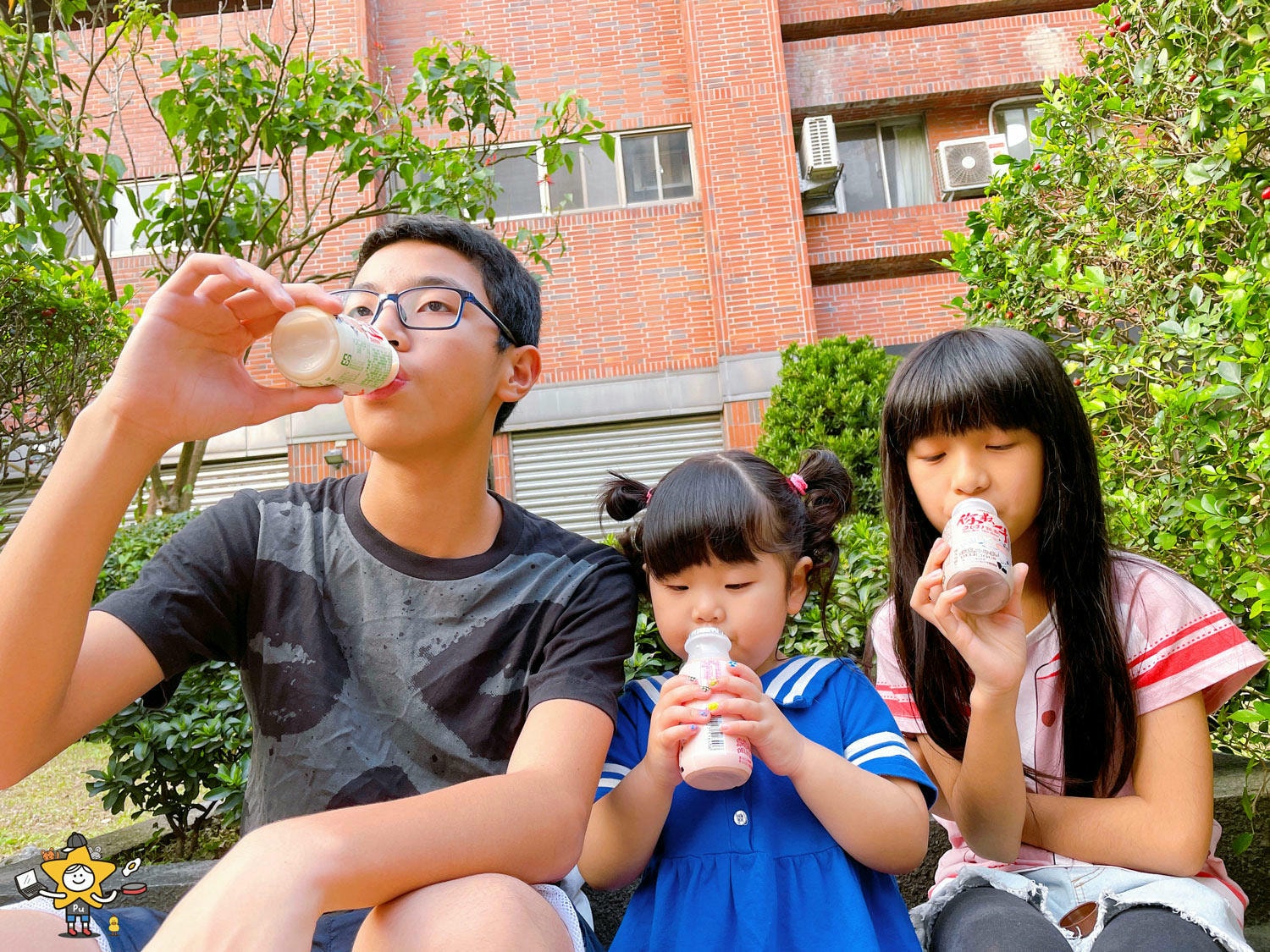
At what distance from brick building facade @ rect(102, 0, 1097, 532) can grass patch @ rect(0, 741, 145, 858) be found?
5.50m

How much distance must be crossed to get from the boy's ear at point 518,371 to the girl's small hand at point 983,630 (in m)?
0.85

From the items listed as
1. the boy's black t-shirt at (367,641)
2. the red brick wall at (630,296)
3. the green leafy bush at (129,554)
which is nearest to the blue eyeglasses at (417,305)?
the boy's black t-shirt at (367,641)

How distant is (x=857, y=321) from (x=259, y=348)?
265 inches

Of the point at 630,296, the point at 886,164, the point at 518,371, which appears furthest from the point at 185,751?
the point at 886,164

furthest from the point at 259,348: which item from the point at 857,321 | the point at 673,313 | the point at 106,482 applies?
the point at 106,482

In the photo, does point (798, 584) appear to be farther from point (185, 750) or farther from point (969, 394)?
point (185, 750)

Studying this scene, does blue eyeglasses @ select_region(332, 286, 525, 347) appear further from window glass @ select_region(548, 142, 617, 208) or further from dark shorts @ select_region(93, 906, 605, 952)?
window glass @ select_region(548, 142, 617, 208)

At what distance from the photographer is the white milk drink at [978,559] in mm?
1491

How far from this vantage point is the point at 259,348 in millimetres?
10148

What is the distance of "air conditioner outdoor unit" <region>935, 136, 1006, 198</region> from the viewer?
11539 mm

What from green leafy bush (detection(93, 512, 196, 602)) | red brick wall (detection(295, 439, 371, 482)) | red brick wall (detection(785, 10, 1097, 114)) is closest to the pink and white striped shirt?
green leafy bush (detection(93, 512, 196, 602))

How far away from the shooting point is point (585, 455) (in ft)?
36.7

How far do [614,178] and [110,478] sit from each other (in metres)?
10.8

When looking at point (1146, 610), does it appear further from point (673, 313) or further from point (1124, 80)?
point (673, 313)
